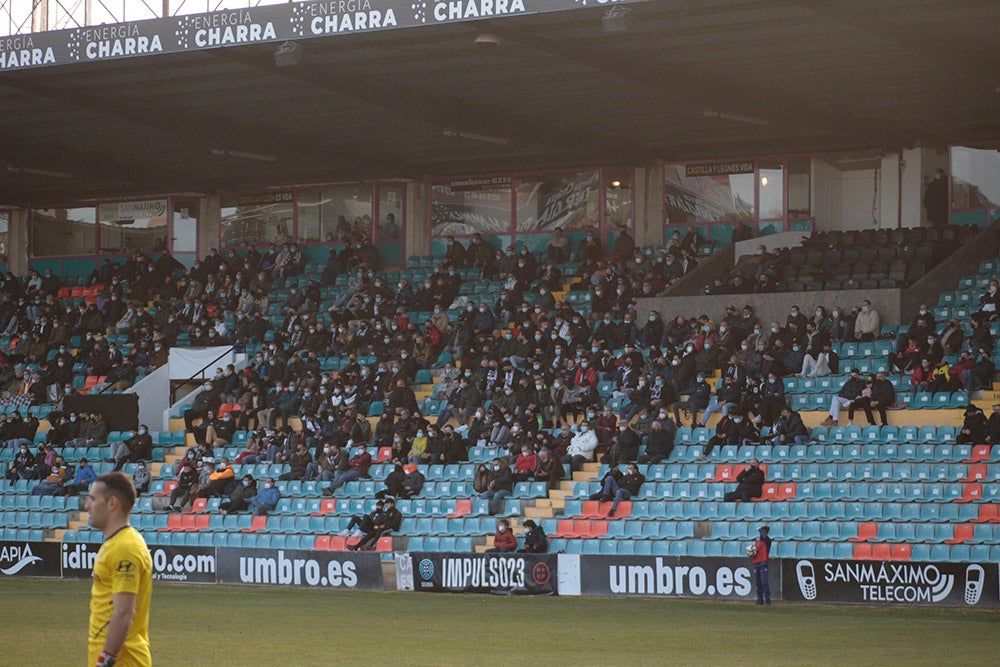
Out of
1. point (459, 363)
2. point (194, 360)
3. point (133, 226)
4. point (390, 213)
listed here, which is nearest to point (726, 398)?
point (459, 363)

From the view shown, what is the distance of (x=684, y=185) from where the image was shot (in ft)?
124

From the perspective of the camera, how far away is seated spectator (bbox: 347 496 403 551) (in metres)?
25.9

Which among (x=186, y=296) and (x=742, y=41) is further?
(x=186, y=296)

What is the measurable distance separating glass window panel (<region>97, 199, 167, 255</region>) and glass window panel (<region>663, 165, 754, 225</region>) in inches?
642

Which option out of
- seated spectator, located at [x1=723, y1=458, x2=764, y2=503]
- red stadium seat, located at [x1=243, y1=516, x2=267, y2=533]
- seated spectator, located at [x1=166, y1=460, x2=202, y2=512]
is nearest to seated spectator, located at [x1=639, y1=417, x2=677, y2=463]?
seated spectator, located at [x1=723, y1=458, x2=764, y2=503]

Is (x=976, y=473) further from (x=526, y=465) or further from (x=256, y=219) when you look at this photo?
(x=256, y=219)

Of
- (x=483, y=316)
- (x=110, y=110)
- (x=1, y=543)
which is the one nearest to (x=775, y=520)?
(x=483, y=316)

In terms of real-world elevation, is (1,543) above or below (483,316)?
below

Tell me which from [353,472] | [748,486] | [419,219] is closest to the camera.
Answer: [748,486]

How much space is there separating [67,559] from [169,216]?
19.7 m

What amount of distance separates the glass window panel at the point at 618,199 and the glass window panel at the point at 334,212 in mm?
7362

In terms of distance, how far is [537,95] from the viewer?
31328 mm

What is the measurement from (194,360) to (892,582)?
808 inches

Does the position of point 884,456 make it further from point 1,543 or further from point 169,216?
point 169,216
